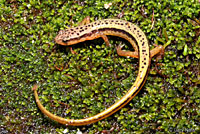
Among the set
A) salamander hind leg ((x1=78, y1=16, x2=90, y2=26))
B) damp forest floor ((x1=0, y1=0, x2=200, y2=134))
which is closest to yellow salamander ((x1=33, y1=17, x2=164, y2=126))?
salamander hind leg ((x1=78, y1=16, x2=90, y2=26))

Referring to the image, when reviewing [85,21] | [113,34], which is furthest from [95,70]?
[85,21]

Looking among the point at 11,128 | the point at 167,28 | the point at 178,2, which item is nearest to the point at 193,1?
the point at 178,2

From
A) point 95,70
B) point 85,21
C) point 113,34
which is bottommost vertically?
point 95,70

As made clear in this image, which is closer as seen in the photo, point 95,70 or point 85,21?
point 95,70

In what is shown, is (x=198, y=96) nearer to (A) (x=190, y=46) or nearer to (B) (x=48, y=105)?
(A) (x=190, y=46)

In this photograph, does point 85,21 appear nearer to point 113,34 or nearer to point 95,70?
point 113,34

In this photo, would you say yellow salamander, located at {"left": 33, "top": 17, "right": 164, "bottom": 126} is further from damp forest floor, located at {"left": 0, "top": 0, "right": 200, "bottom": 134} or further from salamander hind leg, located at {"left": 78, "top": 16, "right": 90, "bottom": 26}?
damp forest floor, located at {"left": 0, "top": 0, "right": 200, "bottom": 134}

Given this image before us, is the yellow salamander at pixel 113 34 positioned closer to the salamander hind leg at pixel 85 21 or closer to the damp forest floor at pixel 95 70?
the salamander hind leg at pixel 85 21
